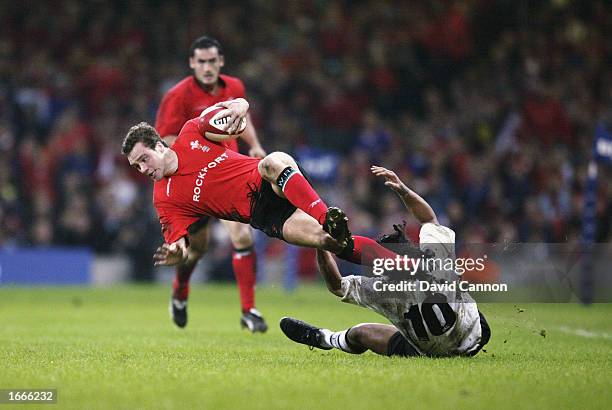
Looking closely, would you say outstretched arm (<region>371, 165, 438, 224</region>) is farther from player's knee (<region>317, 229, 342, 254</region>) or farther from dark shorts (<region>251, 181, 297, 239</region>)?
dark shorts (<region>251, 181, 297, 239</region>)

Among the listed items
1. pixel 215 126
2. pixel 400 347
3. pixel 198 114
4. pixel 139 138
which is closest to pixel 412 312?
pixel 400 347

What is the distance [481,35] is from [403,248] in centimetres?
1352

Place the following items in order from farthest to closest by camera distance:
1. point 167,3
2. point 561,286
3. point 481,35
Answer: point 167,3, point 481,35, point 561,286

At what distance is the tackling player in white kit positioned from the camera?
683 centimetres

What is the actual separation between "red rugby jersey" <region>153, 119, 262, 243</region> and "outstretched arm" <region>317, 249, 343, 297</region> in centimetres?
81

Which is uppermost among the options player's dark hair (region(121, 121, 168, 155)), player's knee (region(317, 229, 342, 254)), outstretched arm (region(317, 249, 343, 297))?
player's dark hair (region(121, 121, 168, 155))

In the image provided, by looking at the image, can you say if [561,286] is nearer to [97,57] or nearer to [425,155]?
[425,155]

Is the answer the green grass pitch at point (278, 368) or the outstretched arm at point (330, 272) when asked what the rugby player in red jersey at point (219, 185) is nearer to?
the outstretched arm at point (330, 272)

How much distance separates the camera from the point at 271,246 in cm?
1848

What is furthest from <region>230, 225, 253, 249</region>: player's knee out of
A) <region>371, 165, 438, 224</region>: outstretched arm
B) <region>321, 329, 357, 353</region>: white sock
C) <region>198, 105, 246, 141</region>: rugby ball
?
<region>371, 165, 438, 224</region>: outstretched arm

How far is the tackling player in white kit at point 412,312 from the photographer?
269 inches

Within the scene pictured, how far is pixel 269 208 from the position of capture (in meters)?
8.05

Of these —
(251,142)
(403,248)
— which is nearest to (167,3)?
(251,142)

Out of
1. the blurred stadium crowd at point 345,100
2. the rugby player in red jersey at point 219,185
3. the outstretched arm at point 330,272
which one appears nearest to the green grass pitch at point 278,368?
the outstretched arm at point 330,272
